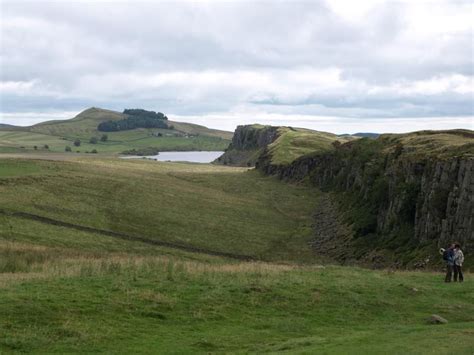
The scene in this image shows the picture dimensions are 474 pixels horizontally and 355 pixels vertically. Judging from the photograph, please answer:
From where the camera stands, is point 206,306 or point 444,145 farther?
point 444,145

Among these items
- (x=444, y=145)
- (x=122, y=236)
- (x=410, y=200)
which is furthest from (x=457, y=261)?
(x=444, y=145)

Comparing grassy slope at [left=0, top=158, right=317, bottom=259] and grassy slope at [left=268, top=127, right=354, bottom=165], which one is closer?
grassy slope at [left=0, top=158, right=317, bottom=259]

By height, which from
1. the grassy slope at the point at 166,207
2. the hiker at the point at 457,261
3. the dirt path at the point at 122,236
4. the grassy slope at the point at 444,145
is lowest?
the dirt path at the point at 122,236

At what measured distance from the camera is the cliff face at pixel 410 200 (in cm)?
5097

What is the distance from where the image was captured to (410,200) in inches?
2488

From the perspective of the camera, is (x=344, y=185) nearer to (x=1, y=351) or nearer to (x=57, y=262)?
(x=57, y=262)

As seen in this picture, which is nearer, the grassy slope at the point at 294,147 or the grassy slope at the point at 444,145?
the grassy slope at the point at 444,145

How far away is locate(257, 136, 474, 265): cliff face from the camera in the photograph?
50969 millimetres

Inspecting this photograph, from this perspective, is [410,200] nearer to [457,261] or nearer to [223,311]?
[457,261]

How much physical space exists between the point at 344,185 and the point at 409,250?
51.0m

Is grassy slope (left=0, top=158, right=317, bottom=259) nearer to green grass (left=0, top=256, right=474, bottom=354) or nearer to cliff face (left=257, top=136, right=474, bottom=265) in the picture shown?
cliff face (left=257, top=136, right=474, bottom=265)

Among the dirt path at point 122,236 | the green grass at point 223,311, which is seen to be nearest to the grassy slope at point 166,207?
the dirt path at point 122,236

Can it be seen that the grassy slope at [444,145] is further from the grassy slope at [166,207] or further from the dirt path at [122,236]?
the dirt path at [122,236]

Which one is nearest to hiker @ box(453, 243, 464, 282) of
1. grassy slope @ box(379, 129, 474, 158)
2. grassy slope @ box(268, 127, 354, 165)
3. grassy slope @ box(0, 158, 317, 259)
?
grassy slope @ box(379, 129, 474, 158)
